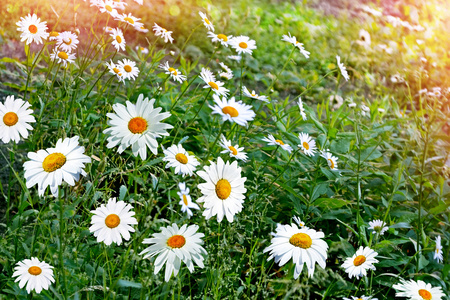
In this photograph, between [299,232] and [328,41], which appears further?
[328,41]

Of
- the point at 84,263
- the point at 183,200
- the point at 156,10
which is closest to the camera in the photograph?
the point at 183,200

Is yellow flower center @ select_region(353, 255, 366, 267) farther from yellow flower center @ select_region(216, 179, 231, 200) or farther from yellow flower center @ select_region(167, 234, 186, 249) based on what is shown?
yellow flower center @ select_region(167, 234, 186, 249)

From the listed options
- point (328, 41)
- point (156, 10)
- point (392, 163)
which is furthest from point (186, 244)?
point (328, 41)

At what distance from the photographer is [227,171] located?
1.36 metres

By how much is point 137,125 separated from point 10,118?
1.61 ft

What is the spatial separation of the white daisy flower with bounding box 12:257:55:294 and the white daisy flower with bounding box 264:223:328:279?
0.63 metres

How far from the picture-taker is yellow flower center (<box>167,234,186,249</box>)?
125 centimetres

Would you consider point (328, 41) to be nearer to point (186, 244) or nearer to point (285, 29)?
point (285, 29)

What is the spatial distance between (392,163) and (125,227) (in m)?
1.70

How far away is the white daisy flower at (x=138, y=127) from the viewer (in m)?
1.23

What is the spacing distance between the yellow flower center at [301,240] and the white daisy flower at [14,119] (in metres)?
0.88

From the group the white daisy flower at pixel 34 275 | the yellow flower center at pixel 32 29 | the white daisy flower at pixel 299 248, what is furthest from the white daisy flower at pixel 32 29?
the white daisy flower at pixel 299 248

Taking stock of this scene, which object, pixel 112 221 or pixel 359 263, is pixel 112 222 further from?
pixel 359 263

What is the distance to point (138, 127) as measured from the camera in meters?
1.25
